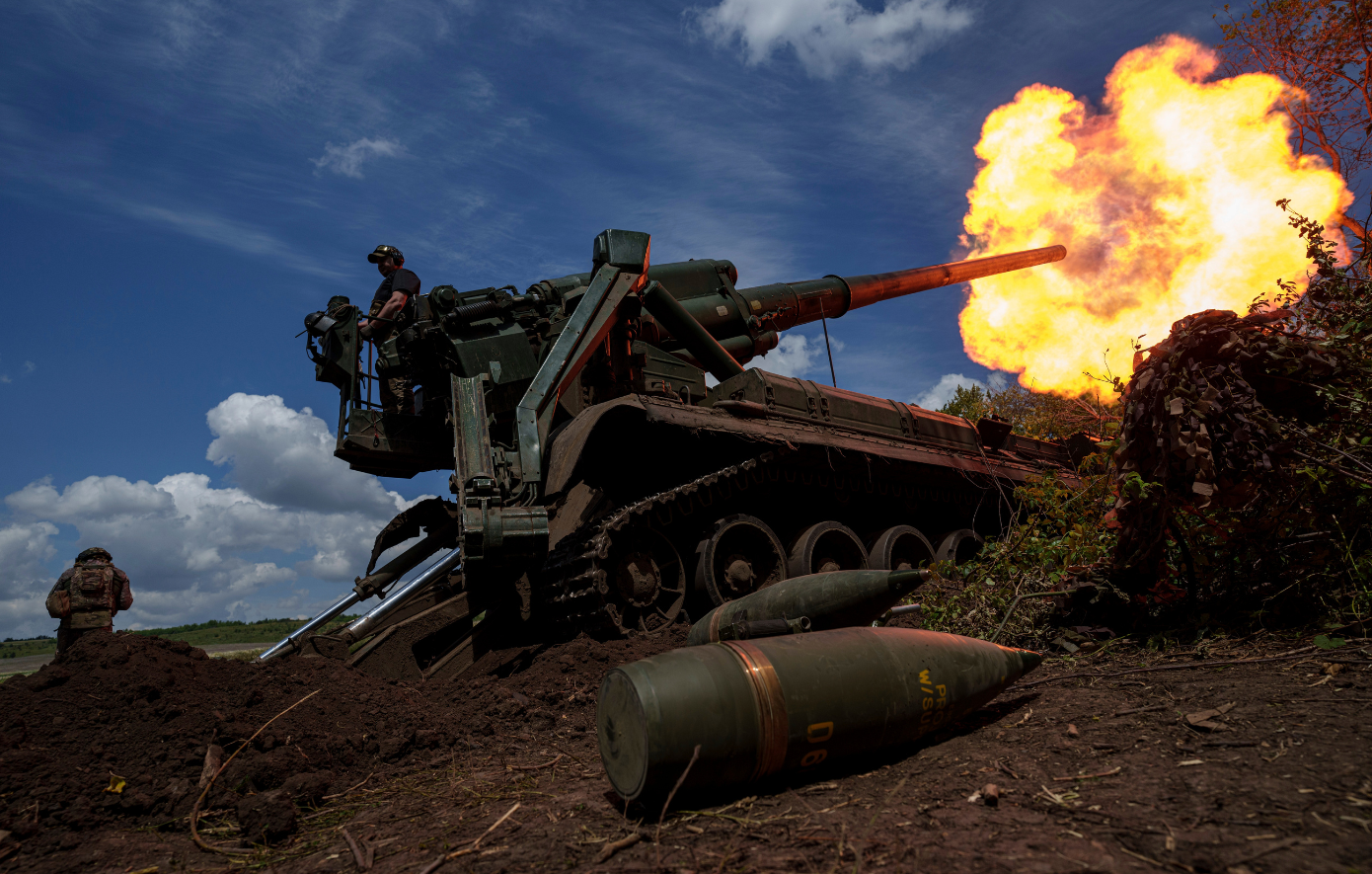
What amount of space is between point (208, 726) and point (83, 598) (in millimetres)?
4833

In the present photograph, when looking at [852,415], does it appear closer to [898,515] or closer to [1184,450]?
[898,515]

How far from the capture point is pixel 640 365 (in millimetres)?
10039

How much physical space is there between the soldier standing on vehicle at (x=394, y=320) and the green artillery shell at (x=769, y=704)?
283 inches

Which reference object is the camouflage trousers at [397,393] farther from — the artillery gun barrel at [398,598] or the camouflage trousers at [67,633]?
the camouflage trousers at [67,633]

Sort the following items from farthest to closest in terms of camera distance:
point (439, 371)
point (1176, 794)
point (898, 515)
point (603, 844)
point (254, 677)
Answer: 1. point (898, 515)
2. point (439, 371)
3. point (254, 677)
4. point (603, 844)
5. point (1176, 794)

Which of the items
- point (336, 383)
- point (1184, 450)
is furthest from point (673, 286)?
point (1184, 450)

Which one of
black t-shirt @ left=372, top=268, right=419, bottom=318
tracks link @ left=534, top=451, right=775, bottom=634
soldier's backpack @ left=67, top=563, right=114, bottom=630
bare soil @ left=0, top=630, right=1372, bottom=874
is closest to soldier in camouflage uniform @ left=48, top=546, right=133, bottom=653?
soldier's backpack @ left=67, top=563, right=114, bottom=630

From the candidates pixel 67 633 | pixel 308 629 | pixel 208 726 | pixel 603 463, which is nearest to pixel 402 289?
pixel 603 463

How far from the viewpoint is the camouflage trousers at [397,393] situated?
1002 cm

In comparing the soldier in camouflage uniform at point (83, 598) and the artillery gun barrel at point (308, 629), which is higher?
the soldier in camouflage uniform at point (83, 598)

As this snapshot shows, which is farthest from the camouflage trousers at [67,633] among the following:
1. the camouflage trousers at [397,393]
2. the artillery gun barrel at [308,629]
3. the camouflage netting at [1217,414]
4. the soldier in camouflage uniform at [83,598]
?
the camouflage netting at [1217,414]

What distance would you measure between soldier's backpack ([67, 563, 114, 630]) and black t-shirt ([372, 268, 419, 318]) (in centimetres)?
432

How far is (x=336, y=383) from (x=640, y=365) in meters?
3.88

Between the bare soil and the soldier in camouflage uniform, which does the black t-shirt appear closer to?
the soldier in camouflage uniform
